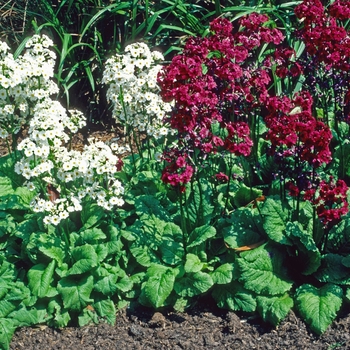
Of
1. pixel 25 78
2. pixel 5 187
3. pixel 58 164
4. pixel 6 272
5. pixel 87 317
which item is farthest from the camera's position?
pixel 5 187

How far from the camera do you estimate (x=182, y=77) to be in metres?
4.06

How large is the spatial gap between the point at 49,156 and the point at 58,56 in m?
2.75

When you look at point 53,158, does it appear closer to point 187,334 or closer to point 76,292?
point 76,292

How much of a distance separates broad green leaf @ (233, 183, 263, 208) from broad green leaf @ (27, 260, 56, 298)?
1.43 meters

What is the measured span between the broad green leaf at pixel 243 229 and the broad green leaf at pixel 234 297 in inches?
11.5

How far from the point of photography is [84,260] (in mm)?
4406

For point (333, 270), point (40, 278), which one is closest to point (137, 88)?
point (40, 278)

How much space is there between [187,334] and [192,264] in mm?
453

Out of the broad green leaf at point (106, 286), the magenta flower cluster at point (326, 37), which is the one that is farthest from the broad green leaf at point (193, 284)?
the magenta flower cluster at point (326, 37)

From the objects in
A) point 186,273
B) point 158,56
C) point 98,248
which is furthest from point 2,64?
point 186,273

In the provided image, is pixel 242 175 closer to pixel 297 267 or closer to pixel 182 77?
pixel 297 267

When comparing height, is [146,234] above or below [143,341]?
above

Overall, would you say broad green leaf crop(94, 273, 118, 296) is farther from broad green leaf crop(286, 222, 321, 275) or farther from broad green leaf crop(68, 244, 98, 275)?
broad green leaf crop(286, 222, 321, 275)

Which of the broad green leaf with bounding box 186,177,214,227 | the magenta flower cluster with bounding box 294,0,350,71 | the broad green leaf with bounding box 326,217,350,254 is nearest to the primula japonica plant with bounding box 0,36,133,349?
the broad green leaf with bounding box 186,177,214,227
